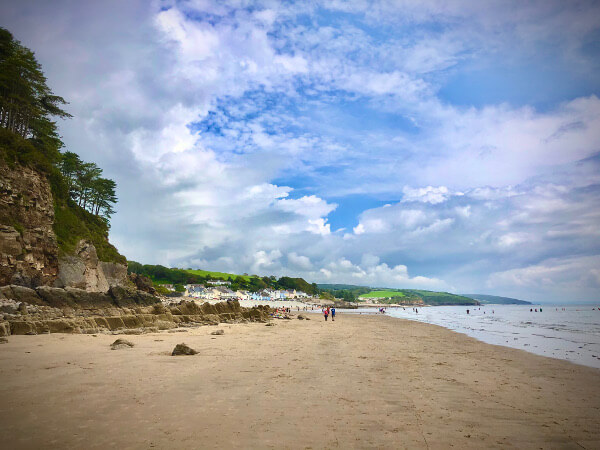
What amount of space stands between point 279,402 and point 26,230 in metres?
40.0

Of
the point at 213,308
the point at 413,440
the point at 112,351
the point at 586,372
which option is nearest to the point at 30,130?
the point at 213,308

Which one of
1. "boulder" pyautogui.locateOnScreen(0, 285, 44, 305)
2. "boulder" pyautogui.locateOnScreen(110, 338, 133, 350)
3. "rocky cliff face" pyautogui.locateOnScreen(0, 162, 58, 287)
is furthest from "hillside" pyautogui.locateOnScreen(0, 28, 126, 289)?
"boulder" pyautogui.locateOnScreen(110, 338, 133, 350)

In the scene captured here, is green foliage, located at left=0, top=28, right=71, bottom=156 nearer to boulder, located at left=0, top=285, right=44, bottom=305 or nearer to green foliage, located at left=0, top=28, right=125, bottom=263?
green foliage, located at left=0, top=28, right=125, bottom=263

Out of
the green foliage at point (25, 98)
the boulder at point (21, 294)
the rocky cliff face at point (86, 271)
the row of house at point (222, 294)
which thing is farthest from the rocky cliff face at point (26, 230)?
the row of house at point (222, 294)

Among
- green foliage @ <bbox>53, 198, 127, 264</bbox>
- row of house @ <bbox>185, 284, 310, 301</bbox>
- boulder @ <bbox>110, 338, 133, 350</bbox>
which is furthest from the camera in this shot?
row of house @ <bbox>185, 284, 310, 301</bbox>

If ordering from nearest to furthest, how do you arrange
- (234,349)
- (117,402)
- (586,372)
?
(117,402), (586,372), (234,349)

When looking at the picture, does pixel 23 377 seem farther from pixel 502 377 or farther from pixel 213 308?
pixel 213 308

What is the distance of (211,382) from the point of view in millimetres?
8055

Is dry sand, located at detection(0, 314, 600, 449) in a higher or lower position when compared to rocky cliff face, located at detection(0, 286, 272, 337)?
higher

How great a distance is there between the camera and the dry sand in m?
4.86

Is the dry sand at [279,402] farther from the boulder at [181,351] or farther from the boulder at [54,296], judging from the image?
the boulder at [54,296]

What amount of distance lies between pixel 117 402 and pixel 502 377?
36.5 ft

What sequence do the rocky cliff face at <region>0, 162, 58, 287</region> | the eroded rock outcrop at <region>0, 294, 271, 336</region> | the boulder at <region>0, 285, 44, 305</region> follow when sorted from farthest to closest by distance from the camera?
the rocky cliff face at <region>0, 162, 58, 287</region>
the boulder at <region>0, 285, 44, 305</region>
the eroded rock outcrop at <region>0, 294, 271, 336</region>

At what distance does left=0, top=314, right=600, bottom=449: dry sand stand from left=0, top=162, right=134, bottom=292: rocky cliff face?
2632cm
